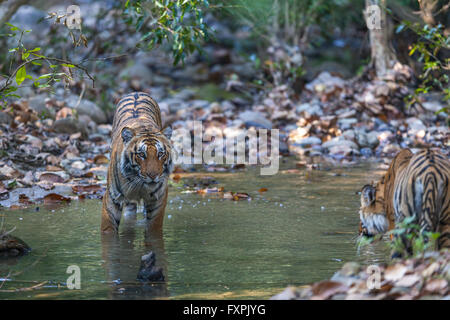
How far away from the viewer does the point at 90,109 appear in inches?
473

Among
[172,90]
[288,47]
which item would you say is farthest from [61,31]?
[288,47]

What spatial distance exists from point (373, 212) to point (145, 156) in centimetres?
210

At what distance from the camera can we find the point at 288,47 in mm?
14938

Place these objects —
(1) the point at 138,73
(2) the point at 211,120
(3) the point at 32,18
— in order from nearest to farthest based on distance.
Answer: (2) the point at 211,120, (1) the point at 138,73, (3) the point at 32,18

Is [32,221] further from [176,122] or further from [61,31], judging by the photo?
[61,31]

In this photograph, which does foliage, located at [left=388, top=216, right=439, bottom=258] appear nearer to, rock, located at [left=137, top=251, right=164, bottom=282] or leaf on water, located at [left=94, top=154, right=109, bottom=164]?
rock, located at [left=137, top=251, right=164, bottom=282]

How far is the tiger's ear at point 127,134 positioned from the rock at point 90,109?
19.8 feet

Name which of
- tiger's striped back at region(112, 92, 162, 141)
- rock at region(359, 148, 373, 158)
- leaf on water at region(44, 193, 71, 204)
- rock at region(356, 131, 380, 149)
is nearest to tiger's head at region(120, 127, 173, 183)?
tiger's striped back at region(112, 92, 162, 141)

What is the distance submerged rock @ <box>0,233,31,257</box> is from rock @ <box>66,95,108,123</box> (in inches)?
268

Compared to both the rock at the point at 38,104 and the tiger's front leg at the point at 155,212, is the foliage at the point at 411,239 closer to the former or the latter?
the tiger's front leg at the point at 155,212

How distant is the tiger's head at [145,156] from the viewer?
226 inches

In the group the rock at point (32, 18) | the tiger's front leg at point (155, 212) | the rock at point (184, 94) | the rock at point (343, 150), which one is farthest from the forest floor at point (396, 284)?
the rock at point (32, 18)

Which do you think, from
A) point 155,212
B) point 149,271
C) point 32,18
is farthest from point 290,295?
point 32,18

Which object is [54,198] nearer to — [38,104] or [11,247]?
[11,247]
